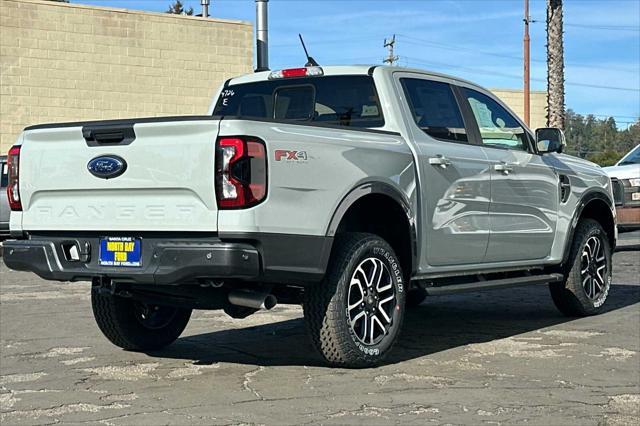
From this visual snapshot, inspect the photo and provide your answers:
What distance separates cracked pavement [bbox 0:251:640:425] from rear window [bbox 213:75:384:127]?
67.2 inches

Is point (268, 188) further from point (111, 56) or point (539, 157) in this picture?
point (111, 56)

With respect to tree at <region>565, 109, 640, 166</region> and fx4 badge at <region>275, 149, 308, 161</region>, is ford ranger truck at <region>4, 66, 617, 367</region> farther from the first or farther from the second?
tree at <region>565, 109, 640, 166</region>

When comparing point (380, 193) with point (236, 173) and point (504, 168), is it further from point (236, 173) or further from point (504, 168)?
point (504, 168)

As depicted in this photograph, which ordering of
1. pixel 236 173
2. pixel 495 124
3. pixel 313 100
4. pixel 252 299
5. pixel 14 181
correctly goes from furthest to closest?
pixel 495 124
pixel 313 100
pixel 14 181
pixel 252 299
pixel 236 173

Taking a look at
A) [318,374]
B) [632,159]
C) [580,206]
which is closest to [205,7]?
[632,159]

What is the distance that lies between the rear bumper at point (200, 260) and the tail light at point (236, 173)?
0.20 meters

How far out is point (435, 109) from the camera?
7.58 meters

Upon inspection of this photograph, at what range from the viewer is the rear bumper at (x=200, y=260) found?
563cm

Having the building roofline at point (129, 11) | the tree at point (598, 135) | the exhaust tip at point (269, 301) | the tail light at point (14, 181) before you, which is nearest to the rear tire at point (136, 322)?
the tail light at point (14, 181)

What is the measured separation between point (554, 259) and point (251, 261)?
383 centimetres

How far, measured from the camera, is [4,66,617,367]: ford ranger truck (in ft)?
18.7

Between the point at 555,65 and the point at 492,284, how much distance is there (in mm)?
17889

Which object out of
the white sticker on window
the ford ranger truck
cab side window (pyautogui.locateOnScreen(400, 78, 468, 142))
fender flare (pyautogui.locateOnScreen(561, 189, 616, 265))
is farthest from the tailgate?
fender flare (pyautogui.locateOnScreen(561, 189, 616, 265))

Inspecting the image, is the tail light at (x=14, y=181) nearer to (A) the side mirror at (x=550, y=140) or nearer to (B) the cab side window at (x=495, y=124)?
(B) the cab side window at (x=495, y=124)
